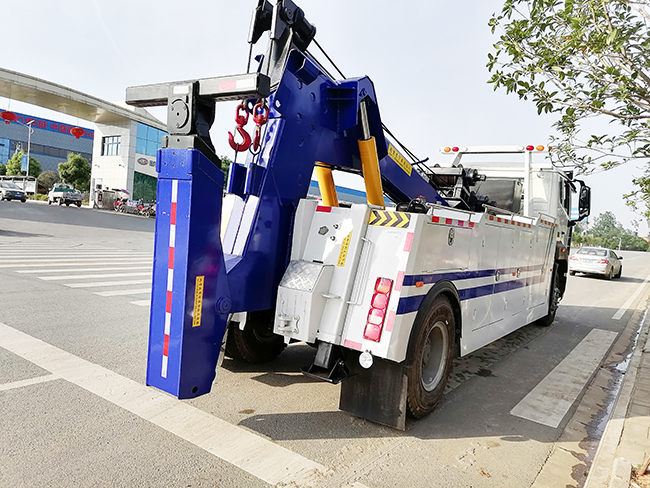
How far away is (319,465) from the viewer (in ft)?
10.7

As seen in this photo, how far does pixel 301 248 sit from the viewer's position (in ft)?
13.7

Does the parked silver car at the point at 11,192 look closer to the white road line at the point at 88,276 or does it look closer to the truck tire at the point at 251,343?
the white road line at the point at 88,276

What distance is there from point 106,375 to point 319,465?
7.94 feet

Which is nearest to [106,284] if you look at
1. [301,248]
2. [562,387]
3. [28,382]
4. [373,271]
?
[28,382]

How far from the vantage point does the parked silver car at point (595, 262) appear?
791 inches

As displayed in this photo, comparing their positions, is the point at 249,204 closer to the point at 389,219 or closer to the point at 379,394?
the point at 389,219

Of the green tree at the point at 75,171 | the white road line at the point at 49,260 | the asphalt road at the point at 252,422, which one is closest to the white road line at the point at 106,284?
the asphalt road at the point at 252,422

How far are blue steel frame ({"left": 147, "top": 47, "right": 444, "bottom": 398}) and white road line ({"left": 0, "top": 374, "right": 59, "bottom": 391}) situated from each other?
156 centimetres

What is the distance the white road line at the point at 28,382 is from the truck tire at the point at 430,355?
10.4 ft

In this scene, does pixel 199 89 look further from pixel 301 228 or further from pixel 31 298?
pixel 31 298

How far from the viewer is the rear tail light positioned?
3662 millimetres

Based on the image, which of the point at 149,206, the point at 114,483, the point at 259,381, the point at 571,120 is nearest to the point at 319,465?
the point at 114,483

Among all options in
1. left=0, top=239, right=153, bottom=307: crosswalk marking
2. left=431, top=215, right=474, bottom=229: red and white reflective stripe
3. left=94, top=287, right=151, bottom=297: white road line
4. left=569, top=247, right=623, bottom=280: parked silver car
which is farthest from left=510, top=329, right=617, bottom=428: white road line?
left=569, top=247, right=623, bottom=280: parked silver car

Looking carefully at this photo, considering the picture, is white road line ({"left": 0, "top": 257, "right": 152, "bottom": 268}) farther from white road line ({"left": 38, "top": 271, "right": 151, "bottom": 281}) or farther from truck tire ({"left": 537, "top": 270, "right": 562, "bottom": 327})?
truck tire ({"left": 537, "top": 270, "right": 562, "bottom": 327})
